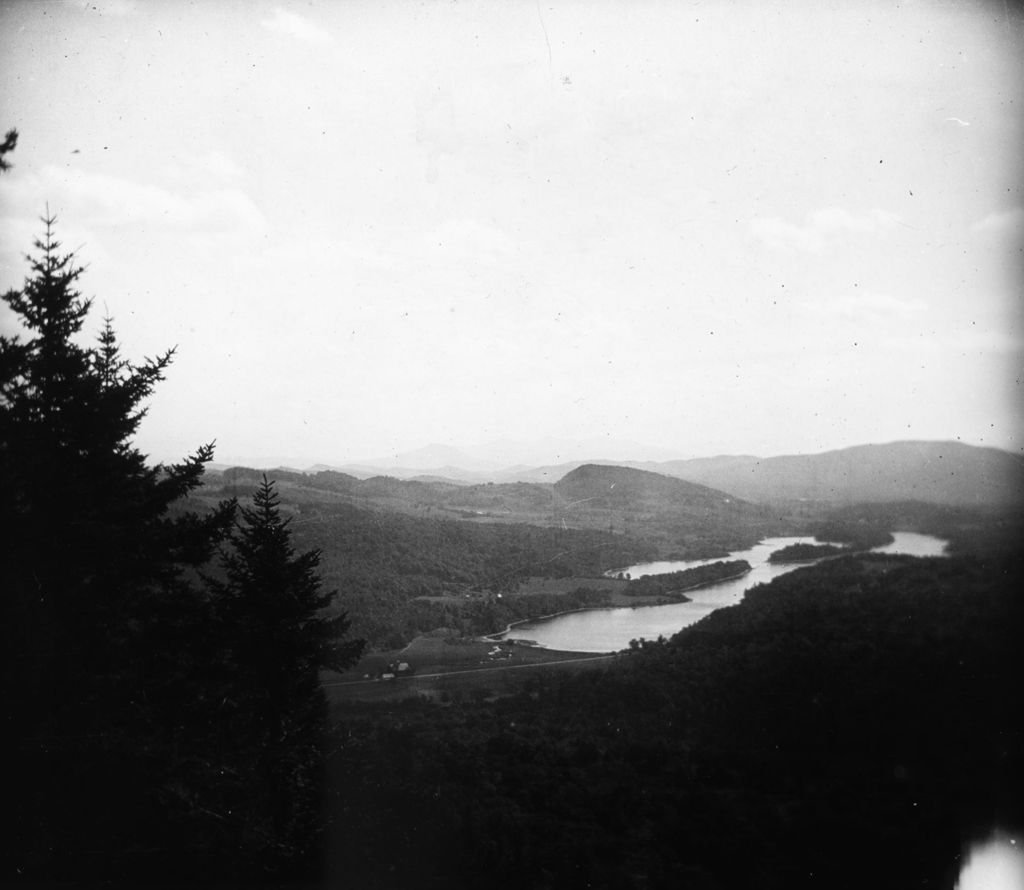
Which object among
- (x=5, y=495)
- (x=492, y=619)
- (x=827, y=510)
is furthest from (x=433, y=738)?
(x=827, y=510)

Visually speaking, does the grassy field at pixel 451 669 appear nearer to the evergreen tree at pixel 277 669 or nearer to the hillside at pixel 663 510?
the evergreen tree at pixel 277 669

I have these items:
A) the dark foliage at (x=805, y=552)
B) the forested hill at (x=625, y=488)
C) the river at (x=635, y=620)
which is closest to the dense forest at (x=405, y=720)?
the dark foliage at (x=805, y=552)

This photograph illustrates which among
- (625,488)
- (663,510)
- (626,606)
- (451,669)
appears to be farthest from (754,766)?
(625,488)

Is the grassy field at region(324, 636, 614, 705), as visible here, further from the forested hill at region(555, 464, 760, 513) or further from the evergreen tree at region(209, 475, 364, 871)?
the forested hill at region(555, 464, 760, 513)

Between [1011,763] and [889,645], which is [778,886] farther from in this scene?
[889,645]

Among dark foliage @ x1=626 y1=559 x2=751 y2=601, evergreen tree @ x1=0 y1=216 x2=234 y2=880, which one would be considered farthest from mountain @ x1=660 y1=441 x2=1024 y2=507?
evergreen tree @ x1=0 y1=216 x2=234 y2=880

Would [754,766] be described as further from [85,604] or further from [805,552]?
[805,552]
